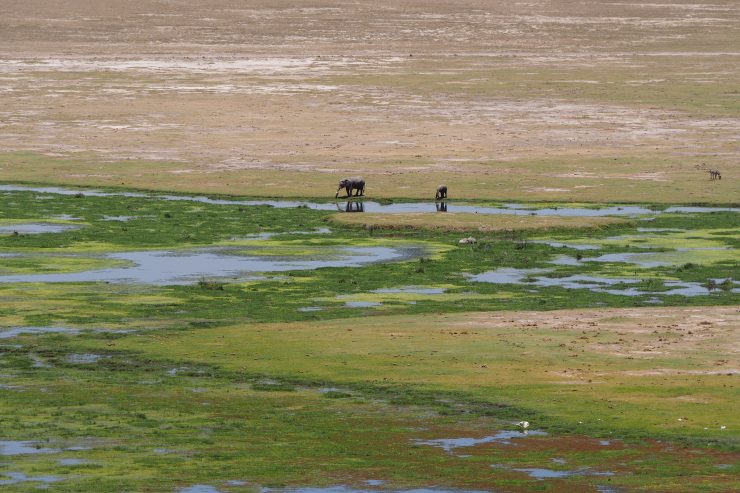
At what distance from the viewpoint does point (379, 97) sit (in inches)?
3588

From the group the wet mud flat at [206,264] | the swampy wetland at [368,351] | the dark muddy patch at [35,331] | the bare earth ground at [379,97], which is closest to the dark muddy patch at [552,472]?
the swampy wetland at [368,351]

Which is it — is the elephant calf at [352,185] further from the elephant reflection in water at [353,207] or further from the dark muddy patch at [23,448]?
the dark muddy patch at [23,448]

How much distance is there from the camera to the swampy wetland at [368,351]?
2338 centimetres

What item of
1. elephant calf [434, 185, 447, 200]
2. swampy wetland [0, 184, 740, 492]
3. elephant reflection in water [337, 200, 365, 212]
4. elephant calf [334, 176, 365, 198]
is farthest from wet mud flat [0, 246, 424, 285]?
elephant calf [334, 176, 365, 198]

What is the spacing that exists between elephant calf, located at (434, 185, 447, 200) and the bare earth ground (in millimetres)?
854

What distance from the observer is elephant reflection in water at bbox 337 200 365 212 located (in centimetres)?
5550

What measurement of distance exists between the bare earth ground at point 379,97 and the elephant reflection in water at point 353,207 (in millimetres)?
2428

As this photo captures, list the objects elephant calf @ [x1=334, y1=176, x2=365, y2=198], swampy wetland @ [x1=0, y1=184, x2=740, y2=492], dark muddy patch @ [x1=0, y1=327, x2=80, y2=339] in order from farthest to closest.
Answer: elephant calf @ [x1=334, y1=176, x2=365, y2=198], dark muddy patch @ [x1=0, y1=327, x2=80, y2=339], swampy wetland @ [x1=0, y1=184, x2=740, y2=492]

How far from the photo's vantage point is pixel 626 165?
66.8 meters

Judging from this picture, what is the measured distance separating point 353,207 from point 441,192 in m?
4.05

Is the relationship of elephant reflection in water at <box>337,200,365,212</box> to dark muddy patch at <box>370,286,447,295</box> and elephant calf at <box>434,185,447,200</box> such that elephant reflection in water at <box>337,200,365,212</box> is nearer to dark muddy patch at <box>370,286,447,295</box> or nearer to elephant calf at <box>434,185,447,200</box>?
elephant calf at <box>434,185,447,200</box>

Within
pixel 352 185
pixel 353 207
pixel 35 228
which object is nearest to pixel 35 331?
pixel 35 228

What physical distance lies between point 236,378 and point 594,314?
33.7 feet

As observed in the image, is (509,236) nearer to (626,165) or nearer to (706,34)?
(626,165)
